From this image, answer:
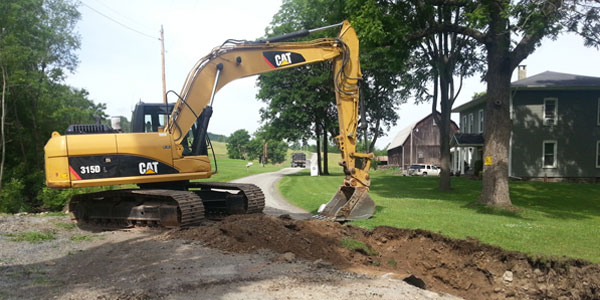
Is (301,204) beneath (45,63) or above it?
beneath

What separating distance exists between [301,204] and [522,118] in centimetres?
1905

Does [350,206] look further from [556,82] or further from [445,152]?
[556,82]

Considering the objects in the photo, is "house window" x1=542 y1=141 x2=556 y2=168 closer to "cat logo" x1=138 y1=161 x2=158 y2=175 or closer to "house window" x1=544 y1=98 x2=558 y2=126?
"house window" x1=544 y1=98 x2=558 y2=126

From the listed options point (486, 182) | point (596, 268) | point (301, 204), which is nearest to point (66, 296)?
point (596, 268)

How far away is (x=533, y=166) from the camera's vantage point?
28203 millimetres

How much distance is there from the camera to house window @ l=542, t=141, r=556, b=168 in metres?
28.2

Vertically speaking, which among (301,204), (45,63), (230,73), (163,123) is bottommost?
(301,204)

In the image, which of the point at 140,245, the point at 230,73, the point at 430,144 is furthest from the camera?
the point at 430,144

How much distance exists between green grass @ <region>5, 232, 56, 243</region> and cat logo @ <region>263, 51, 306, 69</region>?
626cm

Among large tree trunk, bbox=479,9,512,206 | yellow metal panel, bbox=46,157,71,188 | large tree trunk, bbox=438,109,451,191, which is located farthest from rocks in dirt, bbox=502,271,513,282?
large tree trunk, bbox=438,109,451,191

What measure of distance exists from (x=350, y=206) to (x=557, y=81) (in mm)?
24883

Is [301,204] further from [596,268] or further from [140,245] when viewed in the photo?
[596,268]

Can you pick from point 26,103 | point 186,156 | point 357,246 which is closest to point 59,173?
point 186,156

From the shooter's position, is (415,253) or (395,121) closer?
(415,253)
